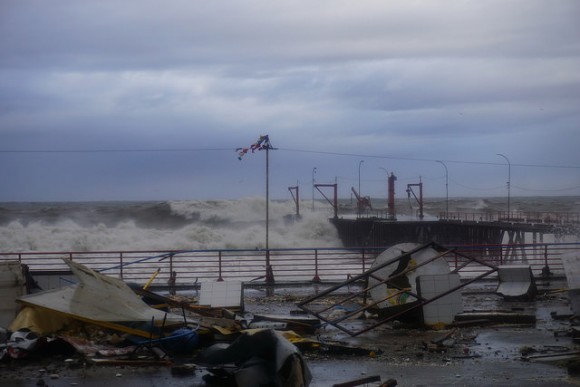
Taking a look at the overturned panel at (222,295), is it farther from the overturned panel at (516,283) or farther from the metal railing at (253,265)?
the overturned panel at (516,283)

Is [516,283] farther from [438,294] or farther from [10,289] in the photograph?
[10,289]

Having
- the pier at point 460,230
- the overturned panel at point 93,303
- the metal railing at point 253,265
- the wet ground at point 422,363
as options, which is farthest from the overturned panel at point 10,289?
the pier at point 460,230

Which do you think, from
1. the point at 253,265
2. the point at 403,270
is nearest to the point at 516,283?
the point at 403,270

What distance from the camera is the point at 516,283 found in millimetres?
18031

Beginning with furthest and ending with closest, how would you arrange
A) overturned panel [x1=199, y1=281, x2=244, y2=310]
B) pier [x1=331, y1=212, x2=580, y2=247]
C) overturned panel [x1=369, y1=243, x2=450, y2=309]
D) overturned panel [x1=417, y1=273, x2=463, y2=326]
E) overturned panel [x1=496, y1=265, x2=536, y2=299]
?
pier [x1=331, y1=212, x2=580, y2=247]
overturned panel [x1=496, y1=265, x2=536, y2=299]
overturned panel [x1=199, y1=281, x2=244, y2=310]
overturned panel [x1=369, y1=243, x2=450, y2=309]
overturned panel [x1=417, y1=273, x2=463, y2=326]

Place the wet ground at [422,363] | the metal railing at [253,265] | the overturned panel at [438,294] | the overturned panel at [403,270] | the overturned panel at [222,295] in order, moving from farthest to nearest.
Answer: the metal railing at [253,265] → the overturned panel at [222,295] → the overturned panel at [403,270] → the overturned panel at [438,294] → the wet ground at [422,363]

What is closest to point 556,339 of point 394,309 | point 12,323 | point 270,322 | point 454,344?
point 454,344

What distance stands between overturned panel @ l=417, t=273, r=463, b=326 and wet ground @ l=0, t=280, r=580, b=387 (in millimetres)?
319

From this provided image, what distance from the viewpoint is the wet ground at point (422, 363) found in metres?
9.88

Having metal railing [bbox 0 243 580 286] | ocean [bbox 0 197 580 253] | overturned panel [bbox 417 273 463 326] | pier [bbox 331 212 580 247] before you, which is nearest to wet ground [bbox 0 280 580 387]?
overturned panel [bbox 417 273 463 326]

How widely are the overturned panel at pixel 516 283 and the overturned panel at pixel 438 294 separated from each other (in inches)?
159

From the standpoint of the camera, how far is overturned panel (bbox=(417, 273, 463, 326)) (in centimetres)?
1405

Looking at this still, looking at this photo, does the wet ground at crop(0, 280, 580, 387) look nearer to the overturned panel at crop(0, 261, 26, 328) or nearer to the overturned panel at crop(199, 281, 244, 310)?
the overturned panel at crop(0, 261, 26, 328)

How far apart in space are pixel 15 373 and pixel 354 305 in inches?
318
